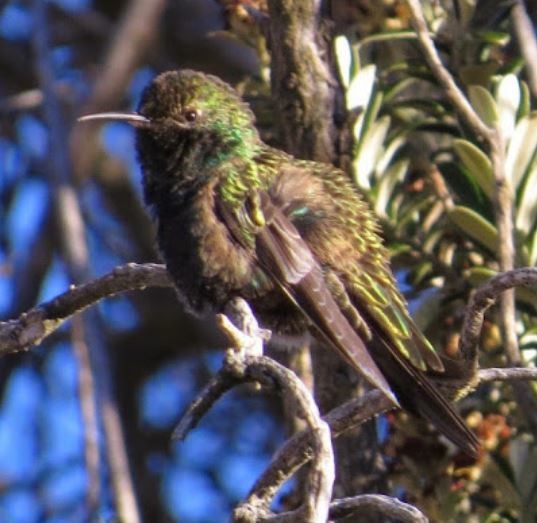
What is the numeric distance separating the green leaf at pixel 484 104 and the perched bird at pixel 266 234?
0.36 meters

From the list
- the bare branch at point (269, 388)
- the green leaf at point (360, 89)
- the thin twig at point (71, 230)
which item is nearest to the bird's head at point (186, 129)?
the green leaf at point (360, 89)

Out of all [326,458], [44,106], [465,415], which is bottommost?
[465,415]

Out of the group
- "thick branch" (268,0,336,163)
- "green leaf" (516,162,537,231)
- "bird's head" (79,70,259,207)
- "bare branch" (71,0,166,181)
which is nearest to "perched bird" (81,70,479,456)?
"bird's head" (79,70,259,207)

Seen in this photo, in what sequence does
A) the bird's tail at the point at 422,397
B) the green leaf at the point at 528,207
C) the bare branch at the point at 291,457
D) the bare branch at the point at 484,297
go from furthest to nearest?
the green leaf at the point at 528,207 < the bird's tail at the point at 422,397 < the bare branch at the point at 484,297 < the bare branch at the point at 291,457

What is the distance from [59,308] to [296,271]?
1.71 ft

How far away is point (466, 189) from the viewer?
3580 millimetres

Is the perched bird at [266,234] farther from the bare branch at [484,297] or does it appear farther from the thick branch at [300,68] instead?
the bare branch at [484,297]

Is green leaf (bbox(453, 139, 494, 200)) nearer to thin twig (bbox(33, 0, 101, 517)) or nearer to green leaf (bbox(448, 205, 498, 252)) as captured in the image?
green leaf (bbox(448, 205, 498, 252))

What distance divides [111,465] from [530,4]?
6.05ft

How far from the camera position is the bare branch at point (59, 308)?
10.3ft

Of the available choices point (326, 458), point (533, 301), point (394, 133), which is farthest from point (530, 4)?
point (326, 458)

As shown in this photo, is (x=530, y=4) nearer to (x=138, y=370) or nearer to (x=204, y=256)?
(x=204, y=256)

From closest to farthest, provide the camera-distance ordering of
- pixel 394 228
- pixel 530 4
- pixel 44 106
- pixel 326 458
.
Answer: pixel 326 458
pixel 394 228
pixel 530 4
pixel 44 106

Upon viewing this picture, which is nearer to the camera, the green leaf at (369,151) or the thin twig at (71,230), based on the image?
the green leaf at (369,151)
